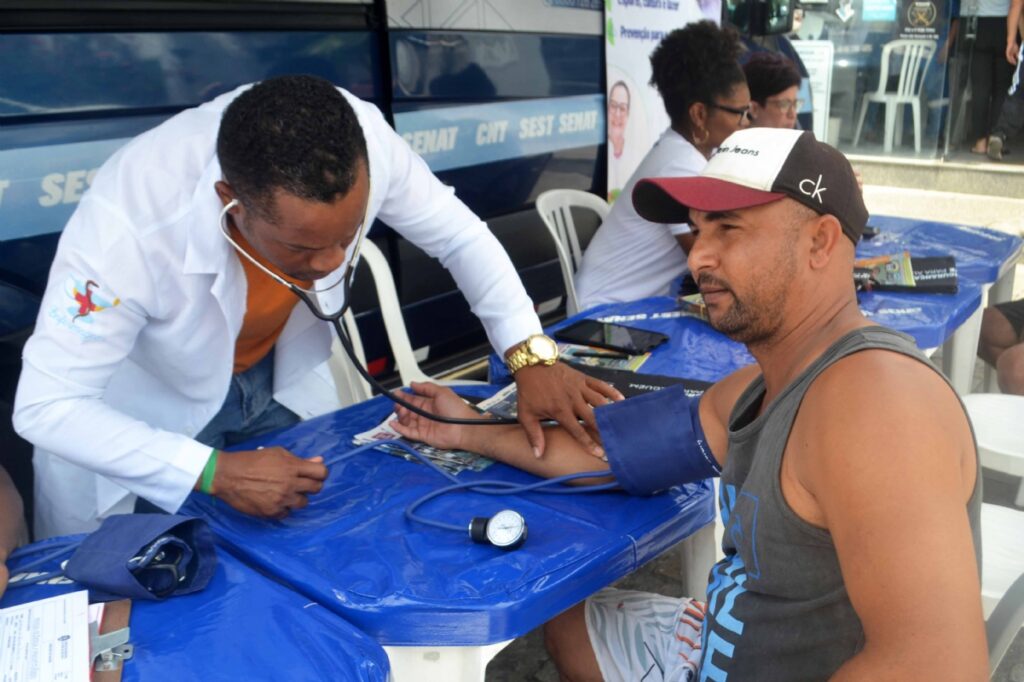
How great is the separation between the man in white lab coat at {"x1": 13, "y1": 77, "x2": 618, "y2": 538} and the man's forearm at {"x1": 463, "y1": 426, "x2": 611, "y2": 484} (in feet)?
0.09

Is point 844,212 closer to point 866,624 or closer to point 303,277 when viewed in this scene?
point 866,624

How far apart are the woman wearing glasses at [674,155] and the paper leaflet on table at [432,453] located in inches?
54.5

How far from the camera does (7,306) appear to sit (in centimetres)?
245

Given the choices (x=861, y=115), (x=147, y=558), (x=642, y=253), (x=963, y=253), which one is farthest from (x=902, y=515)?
(x=861, y=115)

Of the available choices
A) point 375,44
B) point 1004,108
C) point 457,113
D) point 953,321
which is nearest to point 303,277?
point 953,321

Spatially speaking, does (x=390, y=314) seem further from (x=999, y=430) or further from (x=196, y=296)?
(x=999, y=430)

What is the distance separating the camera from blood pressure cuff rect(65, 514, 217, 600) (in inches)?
48.5

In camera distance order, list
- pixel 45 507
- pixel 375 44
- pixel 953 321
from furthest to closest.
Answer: pixel 375 44
pixel 953 321
pixel 45 507

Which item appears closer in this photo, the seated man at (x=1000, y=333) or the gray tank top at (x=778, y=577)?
the gray tank top at (x=778, y=577)

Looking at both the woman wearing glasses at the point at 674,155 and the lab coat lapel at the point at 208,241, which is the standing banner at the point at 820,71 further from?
the lab coat lapel at the point at 208,241

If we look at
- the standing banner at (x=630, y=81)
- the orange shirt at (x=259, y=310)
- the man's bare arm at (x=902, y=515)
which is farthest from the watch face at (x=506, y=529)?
the standing banner at (x=630, y=81)

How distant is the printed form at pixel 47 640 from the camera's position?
1.07 m

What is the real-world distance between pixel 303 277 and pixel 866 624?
1037mm

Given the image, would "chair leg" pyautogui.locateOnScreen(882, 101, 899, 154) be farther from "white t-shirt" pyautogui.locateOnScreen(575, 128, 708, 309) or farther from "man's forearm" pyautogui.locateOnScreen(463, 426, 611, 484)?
"man's forearm" pyautogui.locateOnScreen(463, 426, 611, 484)
